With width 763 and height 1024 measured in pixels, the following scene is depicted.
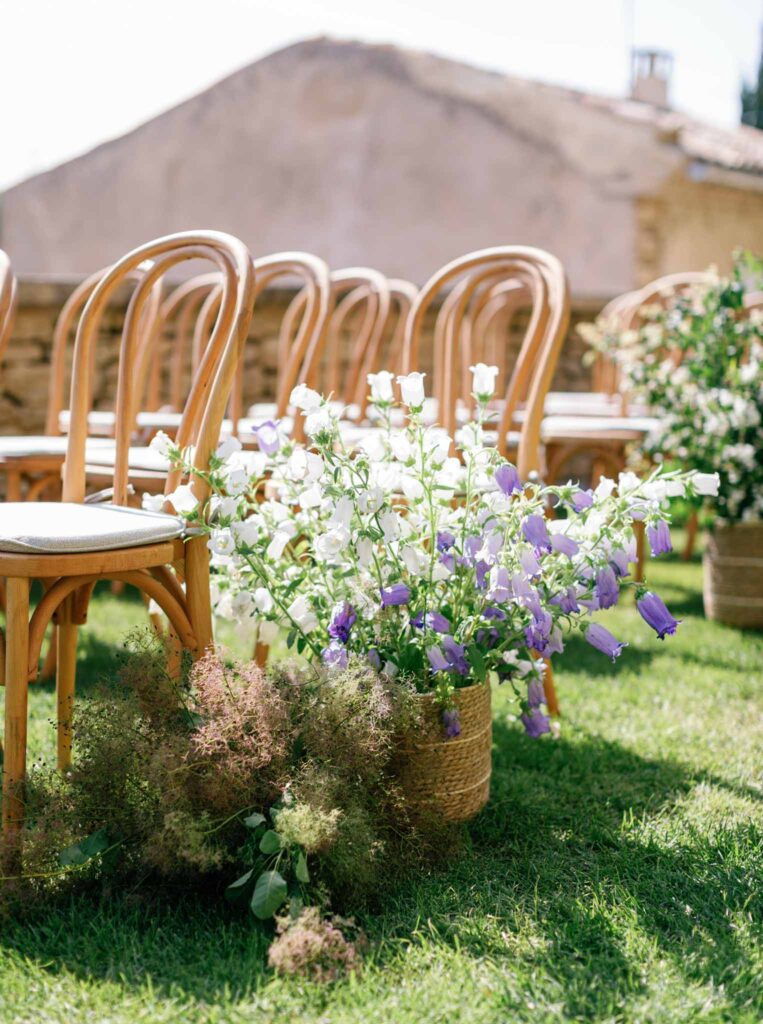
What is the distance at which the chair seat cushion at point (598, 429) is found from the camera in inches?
126

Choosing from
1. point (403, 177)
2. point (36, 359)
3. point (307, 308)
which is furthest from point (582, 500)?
point (403, 177)

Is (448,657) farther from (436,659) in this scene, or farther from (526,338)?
(526,338)

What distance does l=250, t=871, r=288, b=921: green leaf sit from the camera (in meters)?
1.47

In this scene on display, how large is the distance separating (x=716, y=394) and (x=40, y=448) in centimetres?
184

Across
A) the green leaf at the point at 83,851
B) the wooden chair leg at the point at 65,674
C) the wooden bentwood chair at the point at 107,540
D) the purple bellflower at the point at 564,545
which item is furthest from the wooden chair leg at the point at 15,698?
the purple bellflower at the point at 564,545

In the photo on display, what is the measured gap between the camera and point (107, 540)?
1.65 m

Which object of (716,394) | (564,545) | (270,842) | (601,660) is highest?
(716,394)

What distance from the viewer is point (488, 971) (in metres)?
1.42

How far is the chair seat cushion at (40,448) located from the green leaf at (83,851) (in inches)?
45.1

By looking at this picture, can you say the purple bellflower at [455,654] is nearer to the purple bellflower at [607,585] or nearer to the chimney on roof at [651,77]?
the purple bellflower at [607,585]

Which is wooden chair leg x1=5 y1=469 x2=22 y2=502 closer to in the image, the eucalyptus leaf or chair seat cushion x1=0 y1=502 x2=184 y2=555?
chair seat cushion x1=0 y1=502 x2=184 y2=555

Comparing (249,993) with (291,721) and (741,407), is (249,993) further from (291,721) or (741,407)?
(741,407)

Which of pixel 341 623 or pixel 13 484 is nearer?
pixel 341 623

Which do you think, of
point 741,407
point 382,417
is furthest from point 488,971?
point 741,407
